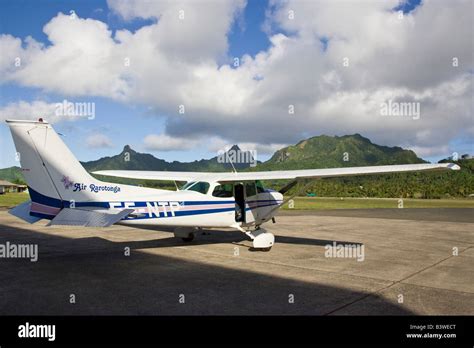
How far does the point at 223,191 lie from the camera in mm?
11445

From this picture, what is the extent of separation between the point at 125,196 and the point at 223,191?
3096 mm

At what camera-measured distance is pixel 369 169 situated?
10516 millimetres

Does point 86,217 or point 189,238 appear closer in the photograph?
point 86,217

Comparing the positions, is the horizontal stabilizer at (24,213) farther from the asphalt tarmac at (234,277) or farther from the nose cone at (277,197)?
the nose cone at (277,197)

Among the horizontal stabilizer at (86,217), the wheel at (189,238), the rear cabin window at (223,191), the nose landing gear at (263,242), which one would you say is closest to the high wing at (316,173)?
the rear cabin window at (223,191)

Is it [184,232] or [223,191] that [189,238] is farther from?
[223,191]

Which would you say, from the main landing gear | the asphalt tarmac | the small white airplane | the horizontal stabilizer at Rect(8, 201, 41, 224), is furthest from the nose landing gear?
the horizontal stabilizer at Rect(8, 201, 41, 224)

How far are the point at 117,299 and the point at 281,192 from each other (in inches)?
314

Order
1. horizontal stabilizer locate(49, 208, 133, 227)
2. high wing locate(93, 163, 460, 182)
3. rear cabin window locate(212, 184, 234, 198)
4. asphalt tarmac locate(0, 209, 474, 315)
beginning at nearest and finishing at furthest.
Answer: asphalt tarmac locate(0, 209, 474, 315) < horizontal stabilizer locate(49, 208, 133, 227) < high wing locate(93, 163, 460, 182) < rear cabin window locate(212, 184, 234, 198)

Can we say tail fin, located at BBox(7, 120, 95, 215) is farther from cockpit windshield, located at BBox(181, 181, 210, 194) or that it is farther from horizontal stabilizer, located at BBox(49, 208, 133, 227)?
cockpit windshield, located at BBox(181, 181, 210, 194)

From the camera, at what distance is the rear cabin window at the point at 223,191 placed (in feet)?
37.0

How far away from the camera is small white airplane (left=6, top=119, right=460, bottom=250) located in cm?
861

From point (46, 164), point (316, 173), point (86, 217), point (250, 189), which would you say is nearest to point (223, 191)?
point (250, 189)
